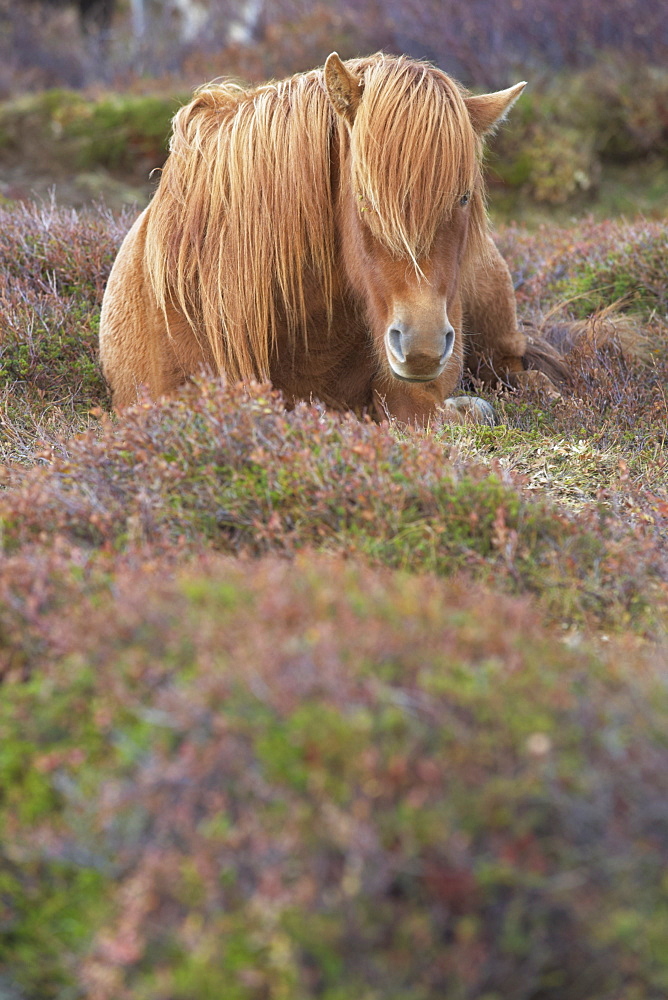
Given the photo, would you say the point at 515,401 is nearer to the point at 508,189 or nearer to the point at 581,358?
the point at 581,358

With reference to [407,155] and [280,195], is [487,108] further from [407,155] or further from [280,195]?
[280,195]

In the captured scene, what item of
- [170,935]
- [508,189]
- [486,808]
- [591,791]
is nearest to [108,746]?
[170,935]

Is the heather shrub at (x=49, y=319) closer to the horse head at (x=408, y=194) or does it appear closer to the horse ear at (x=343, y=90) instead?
the horse head at (x=408, y=194)

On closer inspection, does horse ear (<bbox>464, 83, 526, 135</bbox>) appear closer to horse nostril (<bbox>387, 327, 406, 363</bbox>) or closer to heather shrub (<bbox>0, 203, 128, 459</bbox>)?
horse nostril (<bbox>387, 327, 406, 363</bbox>)

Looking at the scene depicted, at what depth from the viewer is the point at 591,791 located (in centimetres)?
163

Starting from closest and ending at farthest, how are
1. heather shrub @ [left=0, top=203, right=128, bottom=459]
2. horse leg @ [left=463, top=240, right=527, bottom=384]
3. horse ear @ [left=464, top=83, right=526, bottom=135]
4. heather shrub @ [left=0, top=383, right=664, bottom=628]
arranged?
heather shrub @ [left=0, top=383, right=664, bottom=628]
horse ear @ [left=464, top=83, right=526, bottom=135]
heather shrub @ [left=0, top=203, right=128, bottom=459]
horse leg @ [left=463, top=240, right=527, bottom=384]

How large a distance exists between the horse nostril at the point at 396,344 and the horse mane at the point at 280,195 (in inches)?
10.6

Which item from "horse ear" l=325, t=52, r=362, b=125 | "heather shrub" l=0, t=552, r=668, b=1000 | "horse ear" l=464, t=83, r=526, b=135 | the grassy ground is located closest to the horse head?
"horse ear" l=325, t=52, r=362, b=125

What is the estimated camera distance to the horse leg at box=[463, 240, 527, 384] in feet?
16.8

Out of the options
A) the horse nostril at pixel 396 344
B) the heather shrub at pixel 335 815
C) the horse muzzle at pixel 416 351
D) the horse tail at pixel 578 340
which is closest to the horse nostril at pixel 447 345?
the horse muzzle at pixel 416 351

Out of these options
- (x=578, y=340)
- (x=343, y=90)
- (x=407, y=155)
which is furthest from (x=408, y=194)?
(x=578, y=340)

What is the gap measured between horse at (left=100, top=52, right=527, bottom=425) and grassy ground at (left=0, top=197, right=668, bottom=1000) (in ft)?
3.13

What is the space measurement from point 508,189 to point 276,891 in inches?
398

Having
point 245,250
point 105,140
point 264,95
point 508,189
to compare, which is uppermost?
point 264,95
